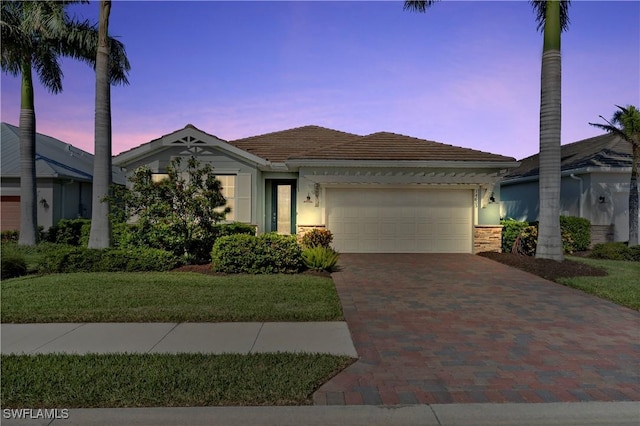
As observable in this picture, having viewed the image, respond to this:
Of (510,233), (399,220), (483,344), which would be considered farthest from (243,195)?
(483,344)

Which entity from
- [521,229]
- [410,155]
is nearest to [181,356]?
[410,155]

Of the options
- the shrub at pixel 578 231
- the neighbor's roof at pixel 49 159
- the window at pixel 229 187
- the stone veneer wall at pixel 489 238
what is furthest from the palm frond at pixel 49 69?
the shrub at pixel 578 231

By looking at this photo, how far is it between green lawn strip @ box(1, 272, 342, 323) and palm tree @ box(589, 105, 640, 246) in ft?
42.3

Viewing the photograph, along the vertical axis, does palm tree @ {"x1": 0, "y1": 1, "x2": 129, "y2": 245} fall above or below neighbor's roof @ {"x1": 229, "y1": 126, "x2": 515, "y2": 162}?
above

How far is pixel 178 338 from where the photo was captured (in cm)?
543

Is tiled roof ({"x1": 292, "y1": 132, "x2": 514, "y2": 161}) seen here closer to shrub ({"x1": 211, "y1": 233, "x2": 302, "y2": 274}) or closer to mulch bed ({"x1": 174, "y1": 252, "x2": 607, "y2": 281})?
mulch bed ({"x1": 174, "y1": 252, "x2": 607, "y2": 281})

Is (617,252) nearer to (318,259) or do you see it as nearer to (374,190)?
(374,190)

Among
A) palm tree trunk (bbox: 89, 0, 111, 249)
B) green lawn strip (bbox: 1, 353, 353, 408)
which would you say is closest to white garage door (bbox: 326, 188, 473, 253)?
palm tree trunk (bbox: 89, 0, 111, 249)

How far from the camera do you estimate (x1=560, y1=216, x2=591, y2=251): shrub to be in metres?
15.7

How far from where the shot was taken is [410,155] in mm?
14609

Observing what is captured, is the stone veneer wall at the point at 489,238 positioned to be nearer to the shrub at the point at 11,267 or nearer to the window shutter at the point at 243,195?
the window shutter at the point at 243,195

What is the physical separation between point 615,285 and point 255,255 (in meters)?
8.14

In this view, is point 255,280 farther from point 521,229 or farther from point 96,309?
point 521,229

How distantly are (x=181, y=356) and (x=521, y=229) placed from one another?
1287 centimetres
